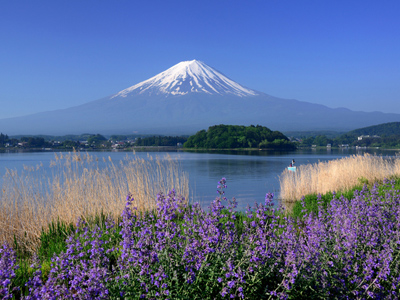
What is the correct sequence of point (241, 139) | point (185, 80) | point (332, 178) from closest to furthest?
point (332, 178) < point (241, 139) < point (185, 80)

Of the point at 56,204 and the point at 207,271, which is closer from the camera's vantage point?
the point at 207,271

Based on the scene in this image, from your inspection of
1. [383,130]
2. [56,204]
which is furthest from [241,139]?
[56,204]

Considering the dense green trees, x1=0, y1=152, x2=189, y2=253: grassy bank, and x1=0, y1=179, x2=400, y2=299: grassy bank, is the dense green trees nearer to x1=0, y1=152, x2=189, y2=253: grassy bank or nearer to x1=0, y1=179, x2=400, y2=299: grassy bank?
x1=0, y1=152, x2=189, y2=253: grassy bank

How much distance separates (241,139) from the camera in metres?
81.1

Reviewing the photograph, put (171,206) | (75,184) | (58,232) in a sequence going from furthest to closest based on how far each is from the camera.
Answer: (75,184) → (58,232) → (171,206)

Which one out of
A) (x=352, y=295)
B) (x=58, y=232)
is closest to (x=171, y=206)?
(x=352, y=295)

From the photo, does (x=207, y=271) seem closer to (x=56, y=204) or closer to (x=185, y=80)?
(x=56, y=204)

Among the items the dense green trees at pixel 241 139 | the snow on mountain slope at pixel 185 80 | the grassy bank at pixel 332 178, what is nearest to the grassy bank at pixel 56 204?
the grassy bank at pixel 332 178

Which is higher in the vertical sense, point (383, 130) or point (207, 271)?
point (383, 130)

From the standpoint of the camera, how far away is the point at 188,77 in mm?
183875

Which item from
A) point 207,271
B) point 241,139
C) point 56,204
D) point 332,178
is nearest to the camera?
point 207,271

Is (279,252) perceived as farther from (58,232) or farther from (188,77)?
(188,77)

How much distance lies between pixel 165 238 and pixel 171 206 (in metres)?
0.66

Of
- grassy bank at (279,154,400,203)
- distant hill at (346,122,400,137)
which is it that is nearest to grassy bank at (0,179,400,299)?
grassy bank at (279,154,400,203)
